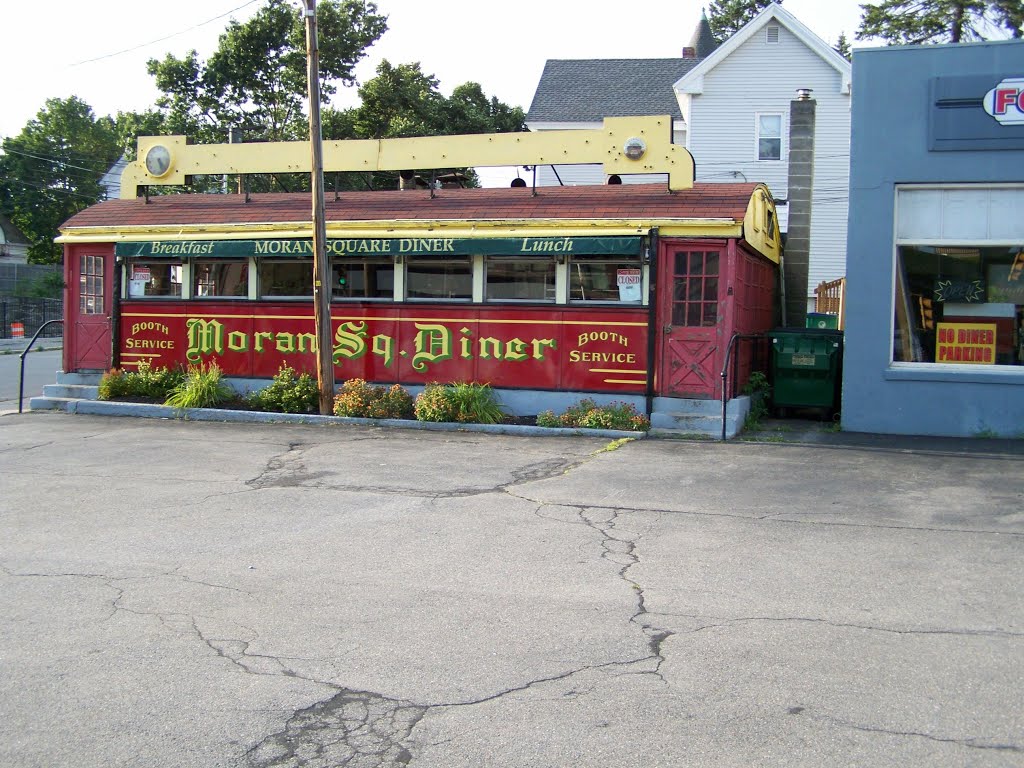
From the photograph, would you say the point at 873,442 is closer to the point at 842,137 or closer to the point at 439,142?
the point at 439,142

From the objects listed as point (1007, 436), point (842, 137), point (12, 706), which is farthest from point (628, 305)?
point (842, 137)

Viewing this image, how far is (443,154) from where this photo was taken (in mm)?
15625

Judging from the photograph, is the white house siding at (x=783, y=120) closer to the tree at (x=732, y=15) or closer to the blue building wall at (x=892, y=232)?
the blue building wall at (x=892, y=232)

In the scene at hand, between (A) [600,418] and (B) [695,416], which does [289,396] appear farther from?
(B) [695,416]

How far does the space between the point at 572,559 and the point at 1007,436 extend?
8142mm

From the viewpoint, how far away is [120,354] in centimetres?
1681

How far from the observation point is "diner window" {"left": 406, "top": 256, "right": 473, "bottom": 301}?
1485cm

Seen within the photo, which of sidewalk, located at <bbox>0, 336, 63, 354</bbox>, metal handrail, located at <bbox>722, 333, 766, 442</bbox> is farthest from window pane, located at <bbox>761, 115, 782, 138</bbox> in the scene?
sidewalk, located at <bbox>0, 336, 63, 354</bbox>

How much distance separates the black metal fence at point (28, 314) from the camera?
40.6 m

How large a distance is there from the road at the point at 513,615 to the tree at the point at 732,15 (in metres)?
54.4

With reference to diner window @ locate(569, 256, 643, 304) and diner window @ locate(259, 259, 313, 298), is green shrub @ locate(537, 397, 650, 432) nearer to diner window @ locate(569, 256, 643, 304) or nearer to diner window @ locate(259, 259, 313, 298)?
diner window @ locate(569, 256, 643, 304)

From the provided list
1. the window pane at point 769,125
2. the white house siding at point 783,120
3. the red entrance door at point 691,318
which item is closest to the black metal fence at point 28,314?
the white house siding at point 783,120

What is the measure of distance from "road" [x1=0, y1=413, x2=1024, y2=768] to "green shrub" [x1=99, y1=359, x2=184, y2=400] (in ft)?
17.2

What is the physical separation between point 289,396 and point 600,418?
485 centimetres
